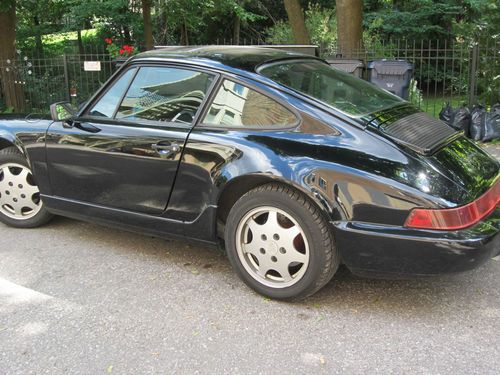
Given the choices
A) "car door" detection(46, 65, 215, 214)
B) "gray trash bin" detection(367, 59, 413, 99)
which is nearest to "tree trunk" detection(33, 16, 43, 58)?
"gray trash bin" detection(367, 59, 413, 99)

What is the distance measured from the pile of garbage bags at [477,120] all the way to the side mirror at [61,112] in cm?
593

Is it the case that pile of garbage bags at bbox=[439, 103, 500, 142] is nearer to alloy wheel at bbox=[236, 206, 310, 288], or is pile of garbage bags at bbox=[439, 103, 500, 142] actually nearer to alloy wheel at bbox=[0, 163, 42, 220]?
alloy wheel at bbox=[236, 206, 310, 288]

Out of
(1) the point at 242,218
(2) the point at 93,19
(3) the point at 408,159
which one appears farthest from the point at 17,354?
(2) the point at 93,19

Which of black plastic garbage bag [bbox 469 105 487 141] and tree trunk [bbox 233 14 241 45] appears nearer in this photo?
black plastic garbage bag [bbox 469 105 487 141]

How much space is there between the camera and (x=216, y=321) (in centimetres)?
312

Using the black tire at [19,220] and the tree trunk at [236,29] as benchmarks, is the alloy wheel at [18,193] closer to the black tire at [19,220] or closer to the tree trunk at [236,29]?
the black tire at [19,220]

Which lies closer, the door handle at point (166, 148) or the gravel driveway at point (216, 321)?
the gravel driveway at point (216, 321)

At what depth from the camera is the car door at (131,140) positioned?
11.6 feet

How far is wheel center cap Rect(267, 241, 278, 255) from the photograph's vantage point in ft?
10.5

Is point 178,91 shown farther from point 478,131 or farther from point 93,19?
point 93,19

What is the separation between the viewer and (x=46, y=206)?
4277 millimetres

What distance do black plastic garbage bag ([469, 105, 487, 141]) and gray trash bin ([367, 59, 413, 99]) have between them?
3.64 feet

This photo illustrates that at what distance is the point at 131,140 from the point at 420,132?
190 cm

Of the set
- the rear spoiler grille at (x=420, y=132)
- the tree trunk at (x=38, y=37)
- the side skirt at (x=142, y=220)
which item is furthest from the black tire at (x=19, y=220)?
the tree trunk at (x=38, y=37)
